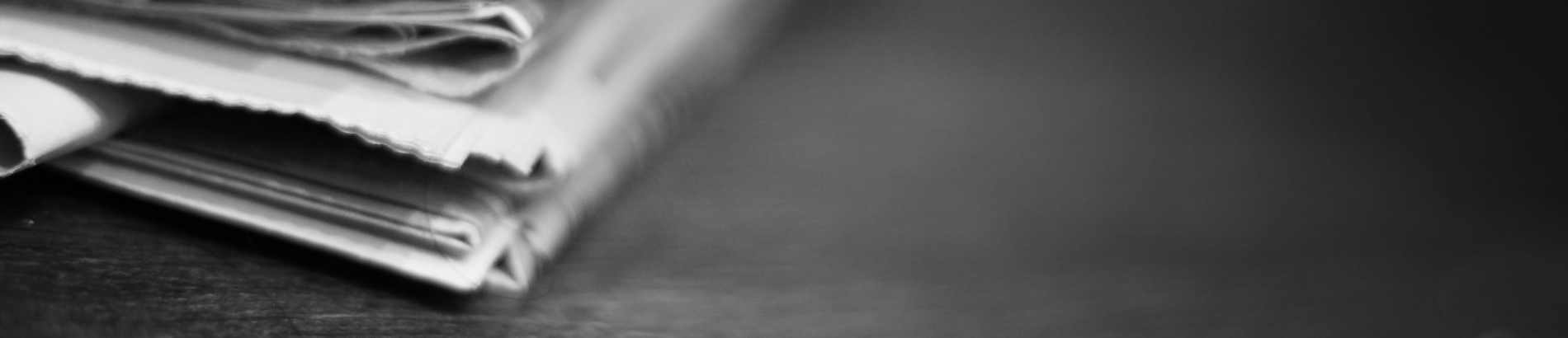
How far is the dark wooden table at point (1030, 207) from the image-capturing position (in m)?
0.32

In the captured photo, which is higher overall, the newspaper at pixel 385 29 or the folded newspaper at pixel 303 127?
the newspaper at pixel 385 29

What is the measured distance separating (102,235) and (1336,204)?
563mm

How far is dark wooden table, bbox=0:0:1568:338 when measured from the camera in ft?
1.06

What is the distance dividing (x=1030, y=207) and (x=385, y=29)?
31 cm

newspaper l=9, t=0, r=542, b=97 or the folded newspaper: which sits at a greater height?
newspaper l=9, t=0, r=542, b=97

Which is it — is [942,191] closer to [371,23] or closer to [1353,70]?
[371,23]

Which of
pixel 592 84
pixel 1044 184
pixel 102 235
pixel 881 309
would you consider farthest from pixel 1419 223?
Answer: pixel 102 235

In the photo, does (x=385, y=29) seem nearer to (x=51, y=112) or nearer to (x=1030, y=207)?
(x=51, y=112)

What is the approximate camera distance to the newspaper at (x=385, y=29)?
0.33m

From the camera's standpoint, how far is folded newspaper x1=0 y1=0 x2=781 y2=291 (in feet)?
1.03

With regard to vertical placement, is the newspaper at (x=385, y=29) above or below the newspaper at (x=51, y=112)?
above

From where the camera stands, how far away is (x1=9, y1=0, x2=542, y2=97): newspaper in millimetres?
328

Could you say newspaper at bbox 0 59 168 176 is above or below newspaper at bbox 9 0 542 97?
below

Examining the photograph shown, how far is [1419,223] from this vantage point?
535mm
